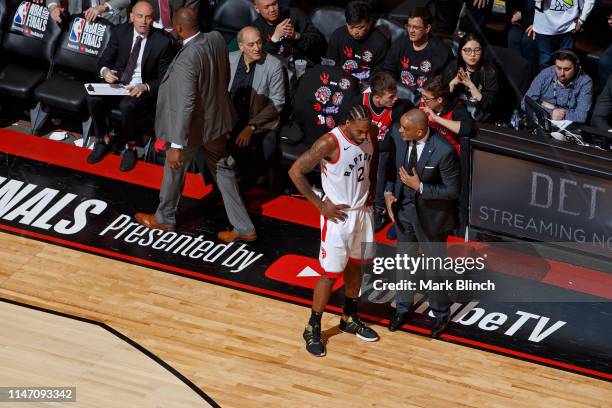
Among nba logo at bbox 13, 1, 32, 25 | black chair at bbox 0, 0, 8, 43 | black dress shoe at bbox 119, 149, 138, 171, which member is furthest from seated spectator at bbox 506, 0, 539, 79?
black chair at bbox 0, 0, 8, 43

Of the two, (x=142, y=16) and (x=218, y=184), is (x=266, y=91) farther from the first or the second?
(x=142, y=16)

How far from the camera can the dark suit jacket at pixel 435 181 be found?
7.56 metres

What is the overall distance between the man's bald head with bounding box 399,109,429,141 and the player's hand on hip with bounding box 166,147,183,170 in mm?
1913

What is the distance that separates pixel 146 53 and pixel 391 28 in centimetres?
233

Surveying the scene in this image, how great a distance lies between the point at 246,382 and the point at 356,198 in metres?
1.42

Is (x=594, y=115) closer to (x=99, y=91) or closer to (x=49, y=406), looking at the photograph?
(x=99, y=91)

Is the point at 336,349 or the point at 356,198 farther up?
the point at 356,198

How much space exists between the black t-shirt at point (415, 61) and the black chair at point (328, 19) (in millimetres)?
1030

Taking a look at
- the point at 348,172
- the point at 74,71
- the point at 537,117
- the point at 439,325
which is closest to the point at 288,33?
the point at 74,71

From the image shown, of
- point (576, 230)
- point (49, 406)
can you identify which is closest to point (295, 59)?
point (576, 230)

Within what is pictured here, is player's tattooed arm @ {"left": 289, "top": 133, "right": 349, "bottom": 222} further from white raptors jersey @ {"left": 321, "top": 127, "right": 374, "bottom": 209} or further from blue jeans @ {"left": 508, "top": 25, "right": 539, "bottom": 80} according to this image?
blue jeans @ {"left": 508, "top": 25, "right": 539, "bottom": 80}

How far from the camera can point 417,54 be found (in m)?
9.80

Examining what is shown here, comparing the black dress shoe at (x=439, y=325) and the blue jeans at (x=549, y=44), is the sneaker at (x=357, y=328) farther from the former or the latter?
the blue jeans at (x=549, y=44)

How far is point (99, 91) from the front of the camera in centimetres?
989
